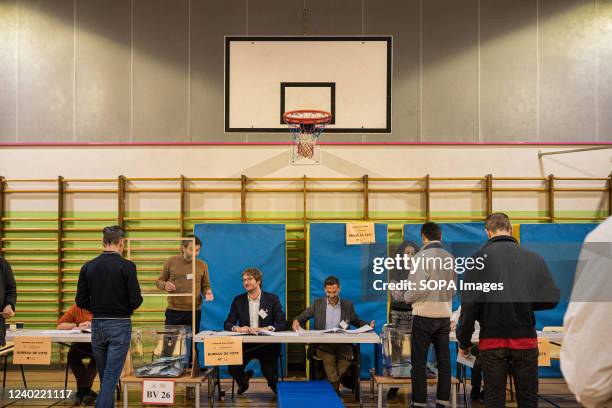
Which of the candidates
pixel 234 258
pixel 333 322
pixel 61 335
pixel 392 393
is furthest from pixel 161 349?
pixel 392 393

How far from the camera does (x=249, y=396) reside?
5.95 m

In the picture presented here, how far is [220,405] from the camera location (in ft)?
18.2

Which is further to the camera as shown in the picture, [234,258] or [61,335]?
[234,258]

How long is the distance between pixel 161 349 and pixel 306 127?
3.32 metres

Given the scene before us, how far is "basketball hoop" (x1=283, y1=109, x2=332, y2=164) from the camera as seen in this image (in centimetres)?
695

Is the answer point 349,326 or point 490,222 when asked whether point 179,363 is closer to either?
point 349,326

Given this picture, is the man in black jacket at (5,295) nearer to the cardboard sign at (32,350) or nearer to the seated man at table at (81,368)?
the cardboard sign at (32,350)

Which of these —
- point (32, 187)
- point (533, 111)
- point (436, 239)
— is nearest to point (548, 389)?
point (436, 239)

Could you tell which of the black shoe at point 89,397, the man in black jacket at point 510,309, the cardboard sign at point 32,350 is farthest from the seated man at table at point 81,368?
the man in black jacket at point 510,309

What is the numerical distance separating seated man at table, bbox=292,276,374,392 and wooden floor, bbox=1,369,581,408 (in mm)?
375

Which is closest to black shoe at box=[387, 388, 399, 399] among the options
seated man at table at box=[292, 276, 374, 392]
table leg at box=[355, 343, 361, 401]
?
table leg at box=[355, 343, 361, 401]

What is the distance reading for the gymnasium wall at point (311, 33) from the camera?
24.8 feet

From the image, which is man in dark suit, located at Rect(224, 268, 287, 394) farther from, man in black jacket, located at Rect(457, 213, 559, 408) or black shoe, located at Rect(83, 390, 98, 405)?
man in black jacket, located at Rect(457, 213, 559, 408)

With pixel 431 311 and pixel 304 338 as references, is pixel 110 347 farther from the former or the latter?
pixel 431 311
